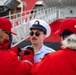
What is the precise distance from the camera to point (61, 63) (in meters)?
1.66

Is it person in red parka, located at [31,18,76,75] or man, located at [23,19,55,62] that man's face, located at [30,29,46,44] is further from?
person in red parka, located at [31,18,76,75]

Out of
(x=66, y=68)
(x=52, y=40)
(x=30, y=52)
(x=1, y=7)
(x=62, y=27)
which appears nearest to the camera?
(x=66, y=68)

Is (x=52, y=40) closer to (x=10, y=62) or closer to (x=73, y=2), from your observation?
(x=73, y=2)

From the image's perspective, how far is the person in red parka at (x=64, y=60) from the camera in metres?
1.65

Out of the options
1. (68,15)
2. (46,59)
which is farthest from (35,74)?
(68,15)

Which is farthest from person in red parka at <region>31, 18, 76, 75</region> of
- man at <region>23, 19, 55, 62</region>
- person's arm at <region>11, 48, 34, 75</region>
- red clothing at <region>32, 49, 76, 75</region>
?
man at <region>23, 19, 55, 62</region>

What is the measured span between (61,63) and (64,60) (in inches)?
→ 1.2

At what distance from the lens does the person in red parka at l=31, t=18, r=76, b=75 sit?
1.65 m

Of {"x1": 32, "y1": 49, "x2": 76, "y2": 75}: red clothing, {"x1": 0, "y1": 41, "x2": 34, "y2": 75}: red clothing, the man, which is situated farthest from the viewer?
the man

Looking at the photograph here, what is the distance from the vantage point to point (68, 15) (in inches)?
725

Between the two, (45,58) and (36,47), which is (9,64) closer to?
(45,58)

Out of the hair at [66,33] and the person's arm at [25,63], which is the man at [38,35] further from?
the hair at [66,33]

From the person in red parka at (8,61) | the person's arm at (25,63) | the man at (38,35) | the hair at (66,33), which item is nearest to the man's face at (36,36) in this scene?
the man at (38,35)

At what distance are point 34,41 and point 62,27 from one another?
439 millimetres
